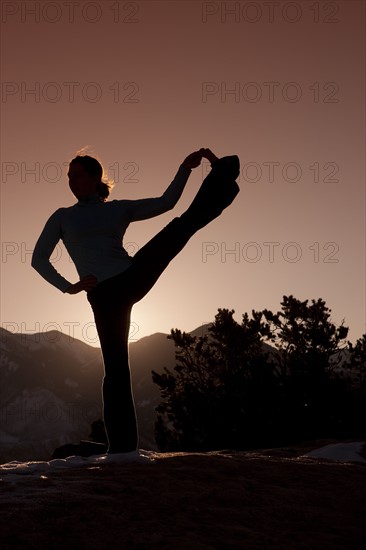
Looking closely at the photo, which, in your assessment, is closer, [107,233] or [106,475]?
[106,475]

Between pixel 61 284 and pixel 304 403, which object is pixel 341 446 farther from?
pixel 304 403

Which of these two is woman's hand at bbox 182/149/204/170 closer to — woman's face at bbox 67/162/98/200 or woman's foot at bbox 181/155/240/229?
woman's foot at bbox 181/155/240/229

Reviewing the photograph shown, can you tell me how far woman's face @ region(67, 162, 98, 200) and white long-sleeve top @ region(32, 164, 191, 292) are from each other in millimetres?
69

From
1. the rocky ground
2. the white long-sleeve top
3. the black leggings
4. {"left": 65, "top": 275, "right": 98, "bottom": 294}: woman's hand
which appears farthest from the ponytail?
the rocky ground

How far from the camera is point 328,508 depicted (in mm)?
3812

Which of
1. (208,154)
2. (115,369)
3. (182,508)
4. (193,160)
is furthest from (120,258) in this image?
(182,508)

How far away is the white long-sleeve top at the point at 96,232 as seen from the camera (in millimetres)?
5090

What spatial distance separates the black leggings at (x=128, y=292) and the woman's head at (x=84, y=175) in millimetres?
814

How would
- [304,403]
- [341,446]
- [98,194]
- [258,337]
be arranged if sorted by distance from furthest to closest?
[258,337] → [304,403] → [341,446] → [98,194]

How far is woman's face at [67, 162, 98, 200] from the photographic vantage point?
17.5ft

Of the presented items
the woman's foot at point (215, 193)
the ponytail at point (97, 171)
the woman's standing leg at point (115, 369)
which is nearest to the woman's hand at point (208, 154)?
the woman's foot at point (215, 193)

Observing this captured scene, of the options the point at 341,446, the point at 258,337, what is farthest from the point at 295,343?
the point at 341,446

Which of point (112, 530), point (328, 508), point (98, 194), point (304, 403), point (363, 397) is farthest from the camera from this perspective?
point (363, 397)

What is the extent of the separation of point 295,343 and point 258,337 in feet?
6.00
